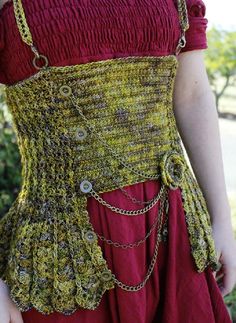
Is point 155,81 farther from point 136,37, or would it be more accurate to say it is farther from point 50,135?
point 50,135

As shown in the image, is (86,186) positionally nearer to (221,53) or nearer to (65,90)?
(65,90)

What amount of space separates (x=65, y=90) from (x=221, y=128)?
8860mm

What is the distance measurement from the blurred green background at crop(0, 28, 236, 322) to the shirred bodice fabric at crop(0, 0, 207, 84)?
64 centimetres

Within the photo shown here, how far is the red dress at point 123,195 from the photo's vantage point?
1.27m

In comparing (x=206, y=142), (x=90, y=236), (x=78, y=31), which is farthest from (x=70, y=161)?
(x=206, y=142)

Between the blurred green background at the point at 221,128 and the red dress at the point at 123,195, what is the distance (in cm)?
67

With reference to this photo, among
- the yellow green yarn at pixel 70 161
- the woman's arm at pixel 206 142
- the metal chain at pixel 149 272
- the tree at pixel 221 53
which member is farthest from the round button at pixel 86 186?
the tree at pixel 221 53

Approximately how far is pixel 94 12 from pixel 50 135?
282 mm

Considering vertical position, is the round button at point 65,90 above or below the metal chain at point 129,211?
above

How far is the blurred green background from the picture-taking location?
3303 mm

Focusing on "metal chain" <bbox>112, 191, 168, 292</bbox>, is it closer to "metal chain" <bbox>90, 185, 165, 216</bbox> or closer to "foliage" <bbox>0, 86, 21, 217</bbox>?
"metal chain" <bbox>90, 185, 165, 216</bbox>

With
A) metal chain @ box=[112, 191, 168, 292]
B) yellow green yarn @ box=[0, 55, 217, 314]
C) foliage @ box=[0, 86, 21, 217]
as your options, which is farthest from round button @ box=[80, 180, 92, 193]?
foliage @ box=[0, 86, 21, 217]

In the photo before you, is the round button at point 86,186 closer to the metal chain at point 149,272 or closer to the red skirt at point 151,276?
the red skirt at point 151,276

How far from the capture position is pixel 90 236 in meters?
1.29
